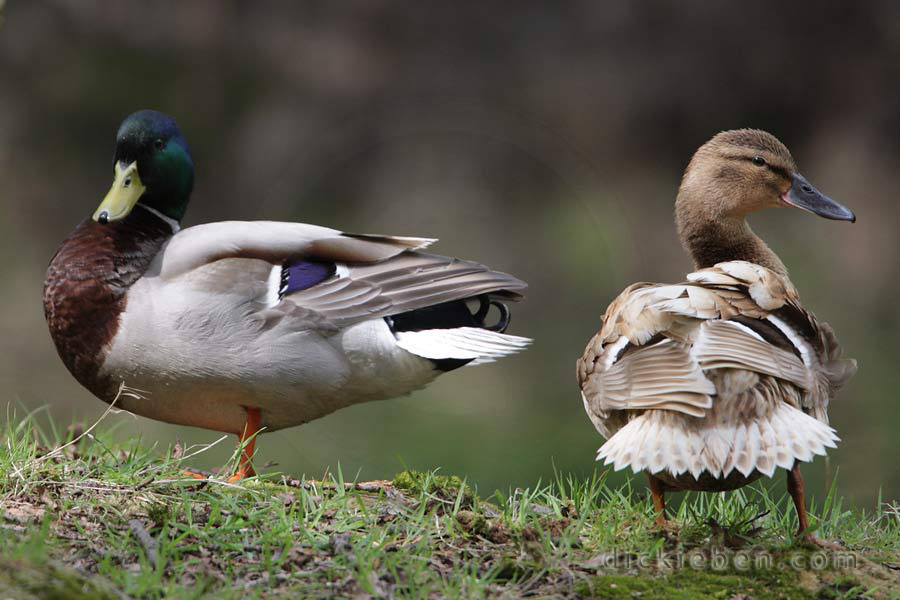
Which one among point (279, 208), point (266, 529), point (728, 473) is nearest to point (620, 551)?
point (728, 473)

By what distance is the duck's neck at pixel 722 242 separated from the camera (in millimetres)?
3889

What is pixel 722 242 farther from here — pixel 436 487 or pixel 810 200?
pixel 436 487

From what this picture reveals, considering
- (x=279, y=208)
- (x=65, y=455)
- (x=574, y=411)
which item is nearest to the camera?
(x=65, y=455)

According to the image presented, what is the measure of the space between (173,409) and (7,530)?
1.12 metres

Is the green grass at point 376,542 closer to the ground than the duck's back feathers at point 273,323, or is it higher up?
closer to the ground

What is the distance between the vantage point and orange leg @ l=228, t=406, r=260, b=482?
3.43m

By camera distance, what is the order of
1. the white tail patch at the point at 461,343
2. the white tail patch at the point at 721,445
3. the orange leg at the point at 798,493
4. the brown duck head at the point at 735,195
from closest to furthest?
the white tail patch at the point at 721,445 → the orange leg at the point at 798,493 → the white tail patch at the point at 461,343 → the brown duck head at the point at 735,195

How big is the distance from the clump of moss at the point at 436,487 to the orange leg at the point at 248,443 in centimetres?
51

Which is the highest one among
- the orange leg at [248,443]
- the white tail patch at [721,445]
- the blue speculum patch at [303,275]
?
the blue speculum patch at [303,275]

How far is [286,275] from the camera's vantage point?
364 centimetres

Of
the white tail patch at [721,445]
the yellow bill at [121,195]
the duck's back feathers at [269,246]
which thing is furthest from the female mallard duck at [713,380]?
the yellow bill at [121,195]

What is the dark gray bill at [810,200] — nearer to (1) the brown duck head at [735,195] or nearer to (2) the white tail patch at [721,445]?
(1) the brown duck head at [735,195]

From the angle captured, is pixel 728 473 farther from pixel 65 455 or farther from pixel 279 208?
pixel 279 208

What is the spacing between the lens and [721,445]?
273cm
